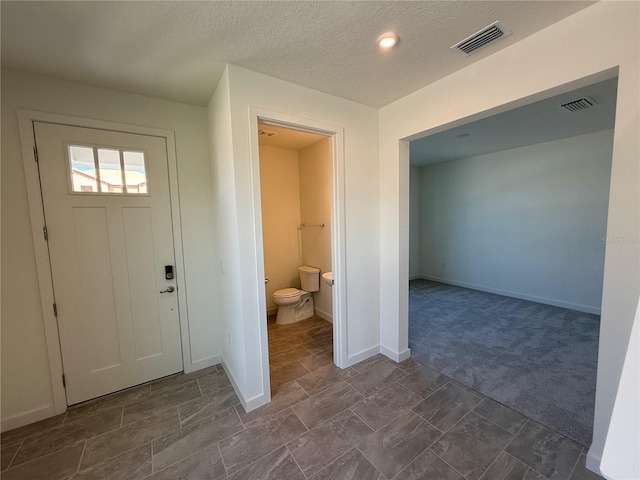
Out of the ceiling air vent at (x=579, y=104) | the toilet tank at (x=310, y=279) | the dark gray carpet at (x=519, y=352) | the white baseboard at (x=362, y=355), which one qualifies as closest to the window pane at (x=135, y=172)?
the toilet tank at (x=310, y=279)

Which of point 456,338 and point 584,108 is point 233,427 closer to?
point 456,338

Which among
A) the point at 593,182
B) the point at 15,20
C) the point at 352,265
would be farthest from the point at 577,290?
the point at 15,20

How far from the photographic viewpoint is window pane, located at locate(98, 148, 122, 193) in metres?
2.20

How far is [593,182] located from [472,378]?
3599 mm

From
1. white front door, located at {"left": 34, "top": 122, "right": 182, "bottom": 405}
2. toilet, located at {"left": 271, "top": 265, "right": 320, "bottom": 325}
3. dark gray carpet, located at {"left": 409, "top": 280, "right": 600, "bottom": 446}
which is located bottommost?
dark gray carpet, located at {"left": 409, "top": 280, "right": 600, "bottom": 446}

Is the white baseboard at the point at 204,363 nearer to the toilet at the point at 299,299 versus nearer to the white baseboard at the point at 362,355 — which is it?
the toilet at the point at 299,299

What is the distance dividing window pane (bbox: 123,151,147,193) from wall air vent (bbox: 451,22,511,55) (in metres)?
2.64

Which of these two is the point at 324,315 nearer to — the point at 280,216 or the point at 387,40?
the point at 280,216

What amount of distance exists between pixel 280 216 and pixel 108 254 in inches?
91.0

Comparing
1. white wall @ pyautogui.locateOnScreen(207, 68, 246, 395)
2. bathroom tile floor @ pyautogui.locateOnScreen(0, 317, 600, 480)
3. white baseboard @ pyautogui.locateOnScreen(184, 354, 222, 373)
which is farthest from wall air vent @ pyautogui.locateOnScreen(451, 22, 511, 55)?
white baseboard @ pyautogui.locateOnScreen(184, 354, 222, 373)

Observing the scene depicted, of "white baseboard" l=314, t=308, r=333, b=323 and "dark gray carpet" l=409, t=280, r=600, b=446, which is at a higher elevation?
"white baseboard" l=314, t=308, r=333, b=323

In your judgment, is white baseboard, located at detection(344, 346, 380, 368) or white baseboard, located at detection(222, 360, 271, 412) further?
white baseboard, located at detection(344, 346, 380, 368)

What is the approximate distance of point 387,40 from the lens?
5.40 ft

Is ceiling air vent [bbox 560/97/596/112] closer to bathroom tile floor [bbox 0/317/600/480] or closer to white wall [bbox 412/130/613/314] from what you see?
white wall [bbox 412/130/613/314]
